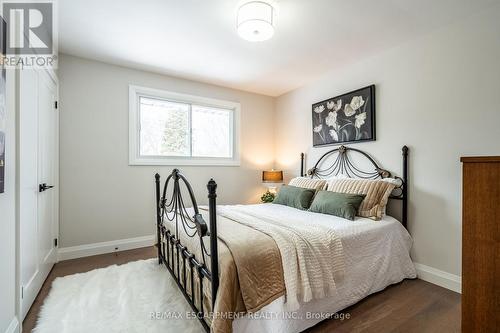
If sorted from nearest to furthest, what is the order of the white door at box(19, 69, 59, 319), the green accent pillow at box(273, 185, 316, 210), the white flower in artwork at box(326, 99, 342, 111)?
the white door at box(19, 69, 59, 319) < the green accent pillow at box(273, 185, 316, 210) < the white flower in artwork at box(326, 99, 342, 111)

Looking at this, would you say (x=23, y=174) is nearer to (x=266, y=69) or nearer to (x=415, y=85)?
(x=266, y=69)

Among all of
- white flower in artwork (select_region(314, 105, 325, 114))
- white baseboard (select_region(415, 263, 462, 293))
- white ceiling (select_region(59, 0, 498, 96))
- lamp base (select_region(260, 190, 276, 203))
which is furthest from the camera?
lamp base (select_region(260, 190, 276, 203))

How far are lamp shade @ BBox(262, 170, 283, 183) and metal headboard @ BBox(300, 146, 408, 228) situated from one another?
42cm

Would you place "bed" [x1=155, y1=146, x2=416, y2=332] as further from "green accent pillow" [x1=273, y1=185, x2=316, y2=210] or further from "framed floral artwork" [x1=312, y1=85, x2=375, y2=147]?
Answer: "framed floral artwork" [x1=312, y1=85, x2=375, y2=147]

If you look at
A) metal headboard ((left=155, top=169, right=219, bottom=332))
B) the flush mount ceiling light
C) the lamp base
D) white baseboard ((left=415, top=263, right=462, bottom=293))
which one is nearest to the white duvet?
white baseboard ((left=415, top=263, right=462, bottom=293))

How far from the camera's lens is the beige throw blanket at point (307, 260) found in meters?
1.46

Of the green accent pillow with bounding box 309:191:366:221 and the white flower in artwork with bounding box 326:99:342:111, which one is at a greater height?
the white flower in artwork with bounding box 326:99:342:111

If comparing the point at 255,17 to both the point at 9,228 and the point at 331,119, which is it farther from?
the point at 9,228

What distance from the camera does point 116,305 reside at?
6.20ft

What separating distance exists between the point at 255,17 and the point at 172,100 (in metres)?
2.13

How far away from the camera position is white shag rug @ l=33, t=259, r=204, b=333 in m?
1.65

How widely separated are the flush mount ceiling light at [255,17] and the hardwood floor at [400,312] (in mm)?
2342

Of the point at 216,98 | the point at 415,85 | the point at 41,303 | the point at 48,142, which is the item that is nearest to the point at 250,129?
the point at 216,98

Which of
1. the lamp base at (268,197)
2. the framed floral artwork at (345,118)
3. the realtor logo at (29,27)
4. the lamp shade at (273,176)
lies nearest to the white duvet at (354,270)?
the framed floral artwork at (345,118)
